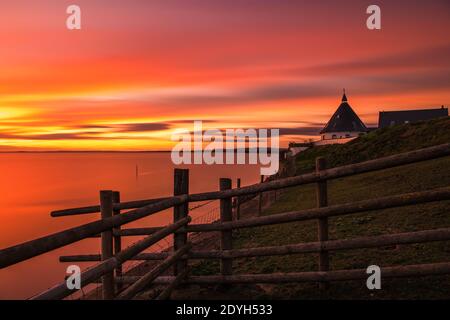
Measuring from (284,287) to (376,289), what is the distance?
1363mm

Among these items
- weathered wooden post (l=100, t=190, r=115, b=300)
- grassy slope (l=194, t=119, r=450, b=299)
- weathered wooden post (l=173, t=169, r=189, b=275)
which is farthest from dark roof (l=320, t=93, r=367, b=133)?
weathered wooden post (l=100, t=190, r=115, b=300)

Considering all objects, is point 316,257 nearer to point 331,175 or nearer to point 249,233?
point 331,175

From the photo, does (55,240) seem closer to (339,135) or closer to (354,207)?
(354,207)

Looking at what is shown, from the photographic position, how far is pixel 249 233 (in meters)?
11.6

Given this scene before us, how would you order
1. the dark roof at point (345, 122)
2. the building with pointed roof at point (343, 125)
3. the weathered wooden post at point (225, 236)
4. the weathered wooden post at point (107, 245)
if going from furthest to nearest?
the dark roof at point (345, 122)
the building with pointed roof at point (343, 125)
the weathered wooden post at point (225, 236)
the weathered wooden post at point (107, 245)

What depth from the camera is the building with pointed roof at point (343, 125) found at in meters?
81.2

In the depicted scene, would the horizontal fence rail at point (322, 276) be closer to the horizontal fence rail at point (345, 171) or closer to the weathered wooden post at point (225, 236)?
the weathered wooden post at point (225, 236)

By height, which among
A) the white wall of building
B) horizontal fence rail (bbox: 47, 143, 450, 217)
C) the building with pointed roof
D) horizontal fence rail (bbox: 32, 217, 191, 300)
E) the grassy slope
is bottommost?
the grassy slope

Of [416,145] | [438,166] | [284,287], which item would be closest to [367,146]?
[416,145]

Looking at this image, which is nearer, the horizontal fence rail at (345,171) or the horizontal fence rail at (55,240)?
the horizontal fence rail at (55,240)

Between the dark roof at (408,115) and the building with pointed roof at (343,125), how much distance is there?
Answer: 4534mm

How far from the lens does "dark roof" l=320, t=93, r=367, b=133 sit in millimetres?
81688

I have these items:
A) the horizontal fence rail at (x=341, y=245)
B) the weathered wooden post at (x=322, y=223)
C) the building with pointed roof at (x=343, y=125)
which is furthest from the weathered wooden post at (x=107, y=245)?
the building with pointed roof at (x=343, y=125)

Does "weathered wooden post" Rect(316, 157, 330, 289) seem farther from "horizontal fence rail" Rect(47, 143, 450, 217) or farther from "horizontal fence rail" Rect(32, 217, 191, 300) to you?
"horizontal fence rail" Rect(32, 217, 191, 300)
